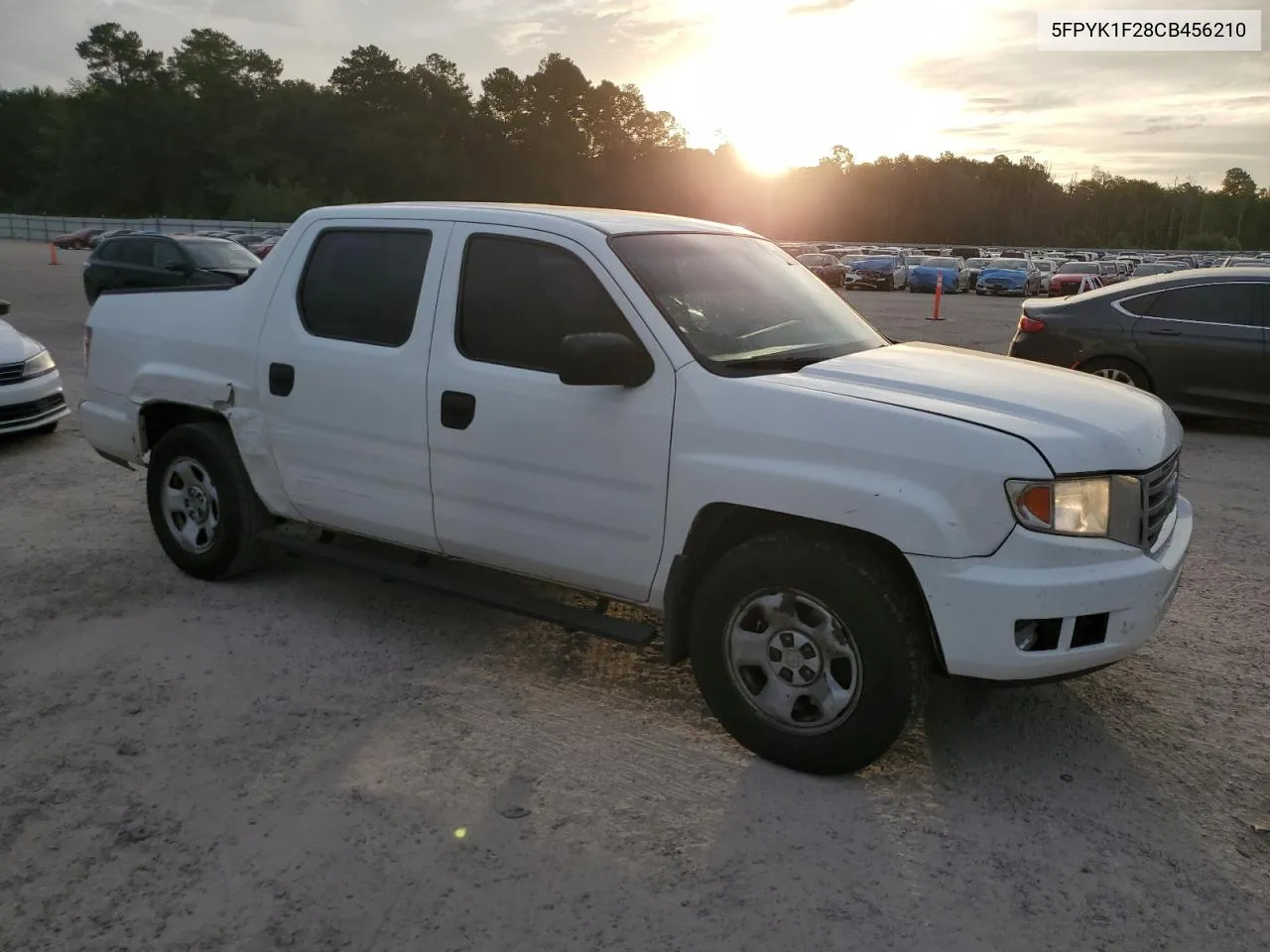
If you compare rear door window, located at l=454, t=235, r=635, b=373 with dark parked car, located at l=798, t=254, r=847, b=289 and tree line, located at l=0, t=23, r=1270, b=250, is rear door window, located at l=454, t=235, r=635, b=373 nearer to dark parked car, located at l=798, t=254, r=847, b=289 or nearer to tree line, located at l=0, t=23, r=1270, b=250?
dark parked car, located at l=798, t=254, r=847, b=289

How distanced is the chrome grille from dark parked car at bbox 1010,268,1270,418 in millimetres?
6421

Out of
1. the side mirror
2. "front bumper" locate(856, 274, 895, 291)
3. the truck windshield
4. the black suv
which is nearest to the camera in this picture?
the side mirror

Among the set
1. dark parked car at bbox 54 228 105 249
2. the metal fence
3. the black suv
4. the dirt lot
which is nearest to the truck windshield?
the dirt lot

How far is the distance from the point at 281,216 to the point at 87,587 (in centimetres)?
8212

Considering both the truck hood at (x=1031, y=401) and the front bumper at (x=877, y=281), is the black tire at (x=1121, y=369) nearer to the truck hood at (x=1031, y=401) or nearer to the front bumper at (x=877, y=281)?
the truck hood at (x=1031, y=401)

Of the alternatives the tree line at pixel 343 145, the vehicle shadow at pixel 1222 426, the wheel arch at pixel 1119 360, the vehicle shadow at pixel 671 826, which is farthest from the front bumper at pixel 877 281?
the tree line at pixel 343 145

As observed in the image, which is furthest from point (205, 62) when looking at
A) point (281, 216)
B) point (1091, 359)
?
point (1091, 359)

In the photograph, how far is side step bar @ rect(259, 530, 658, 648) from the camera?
378 cm

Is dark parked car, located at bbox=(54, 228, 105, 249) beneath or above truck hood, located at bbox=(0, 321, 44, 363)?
beneath

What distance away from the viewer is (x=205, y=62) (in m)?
103

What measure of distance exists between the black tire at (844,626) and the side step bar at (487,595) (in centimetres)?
32

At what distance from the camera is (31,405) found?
26.9 ft

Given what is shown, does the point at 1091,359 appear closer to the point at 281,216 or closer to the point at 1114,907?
the point at 1114,907

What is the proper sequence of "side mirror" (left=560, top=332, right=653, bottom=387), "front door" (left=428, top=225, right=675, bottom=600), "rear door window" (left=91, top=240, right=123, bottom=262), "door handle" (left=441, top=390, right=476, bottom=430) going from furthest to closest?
"rear door window" (left=91, top=240, right=123, bottom=262), "door handle" (left=441, top=390, right=476, bottom=430), "front door" (left=428, top=225, right=675, bottom=600), "side mirror" (left=560, top=332, right=653, bottom=387)
